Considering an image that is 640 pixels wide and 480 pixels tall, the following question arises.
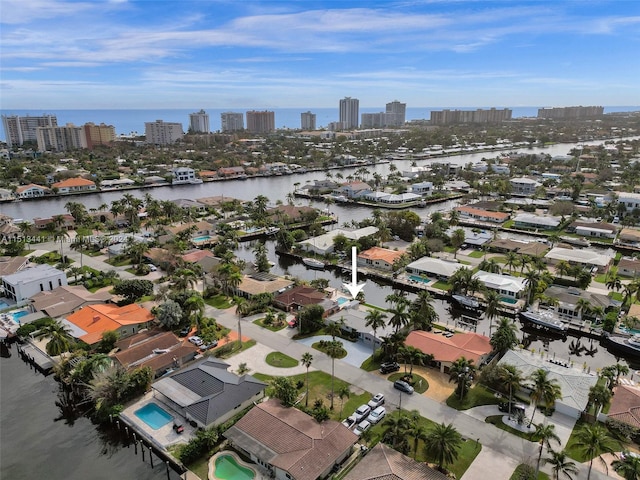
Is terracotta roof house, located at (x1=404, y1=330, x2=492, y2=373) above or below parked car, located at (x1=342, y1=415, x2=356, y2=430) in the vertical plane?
above

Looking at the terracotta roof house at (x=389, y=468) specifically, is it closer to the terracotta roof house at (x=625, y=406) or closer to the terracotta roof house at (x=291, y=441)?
the terracotta roof house at (x=291, y=441)

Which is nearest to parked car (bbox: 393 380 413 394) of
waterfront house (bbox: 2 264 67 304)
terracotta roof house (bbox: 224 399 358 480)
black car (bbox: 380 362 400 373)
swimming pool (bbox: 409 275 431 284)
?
black car (bbox: 380 362 400 373)

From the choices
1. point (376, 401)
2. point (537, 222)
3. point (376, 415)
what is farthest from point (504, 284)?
point (537, 222)

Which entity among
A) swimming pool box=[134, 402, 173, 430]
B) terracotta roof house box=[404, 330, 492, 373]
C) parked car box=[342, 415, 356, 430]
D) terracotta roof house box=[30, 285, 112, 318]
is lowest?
swimming pool box=[134, 402, 173, 430]

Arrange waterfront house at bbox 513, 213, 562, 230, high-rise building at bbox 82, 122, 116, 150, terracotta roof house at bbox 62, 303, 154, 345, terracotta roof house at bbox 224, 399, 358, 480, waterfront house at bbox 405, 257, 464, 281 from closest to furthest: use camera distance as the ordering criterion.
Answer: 1. terracotta roof house at bbox 224, 399, 358, 480
2. terracotta roof house at bbox 62, 303, 154, 345
3. waterfront house at bbox 405, 257, 464, 281
4. waterfront house at bbox 513, 213, 562, 230
5. high-rise building at bbox 82, 122, 116, 150

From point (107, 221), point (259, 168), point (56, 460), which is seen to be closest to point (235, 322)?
point (56, 460)

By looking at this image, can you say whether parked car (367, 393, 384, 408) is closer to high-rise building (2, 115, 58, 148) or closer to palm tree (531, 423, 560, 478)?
palm tree (531, 423, 560, 478)

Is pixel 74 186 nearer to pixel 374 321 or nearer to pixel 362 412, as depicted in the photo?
pixel 374 321
